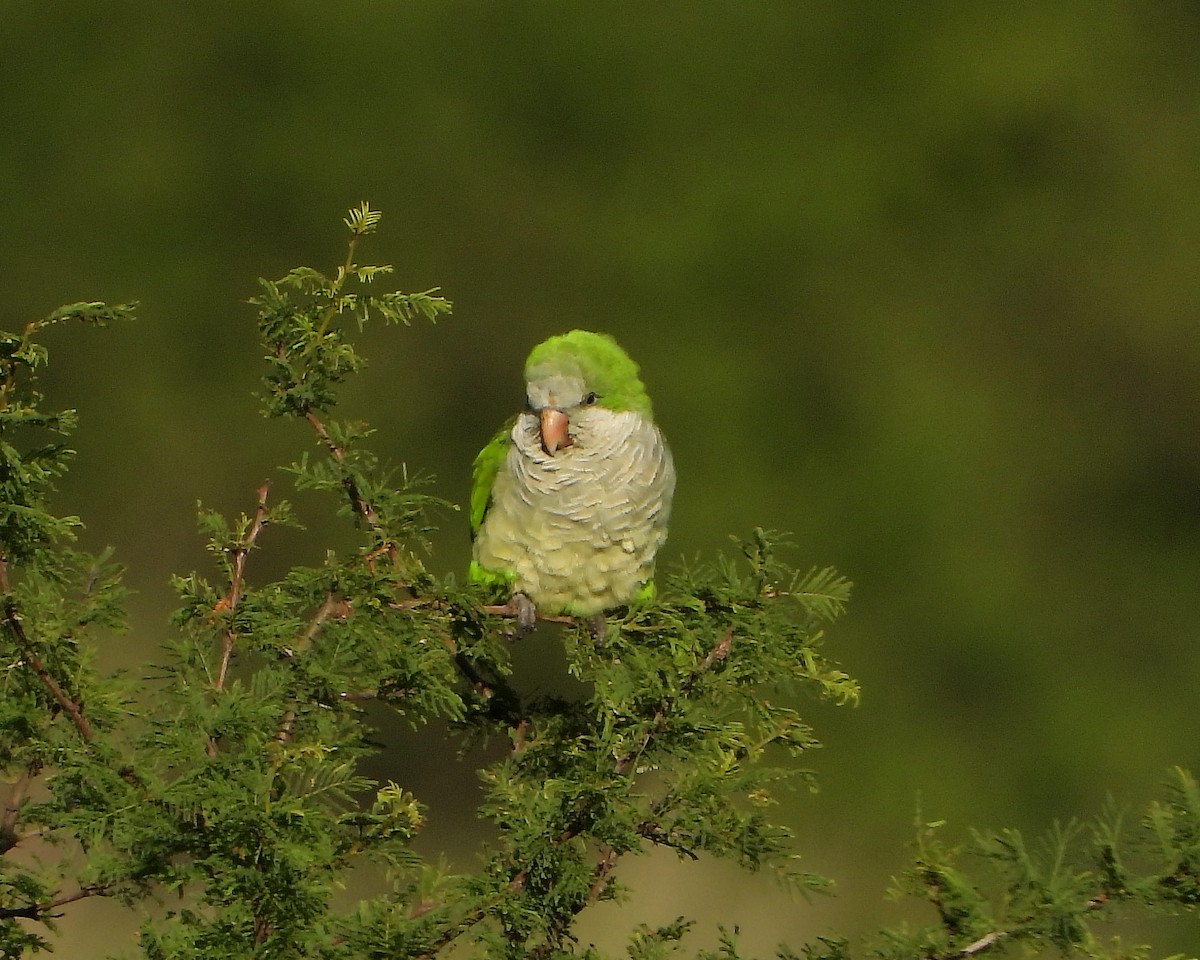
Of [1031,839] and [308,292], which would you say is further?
[1031,839]

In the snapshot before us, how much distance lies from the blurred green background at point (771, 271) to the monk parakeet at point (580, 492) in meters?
4.52

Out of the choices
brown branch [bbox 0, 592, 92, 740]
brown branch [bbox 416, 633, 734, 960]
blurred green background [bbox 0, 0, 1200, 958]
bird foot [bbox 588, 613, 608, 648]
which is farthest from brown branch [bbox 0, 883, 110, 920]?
blurred green background [bbox 0, 0, 1200, 958]

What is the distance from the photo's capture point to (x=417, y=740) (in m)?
7.19

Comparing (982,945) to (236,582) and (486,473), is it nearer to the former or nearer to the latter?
(236,582)

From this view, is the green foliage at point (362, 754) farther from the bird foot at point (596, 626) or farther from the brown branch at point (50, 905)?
the bird foot at point (596, 626)

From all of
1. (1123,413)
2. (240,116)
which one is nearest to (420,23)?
(240,116)

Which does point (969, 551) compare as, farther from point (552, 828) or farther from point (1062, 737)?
point (552, 828)

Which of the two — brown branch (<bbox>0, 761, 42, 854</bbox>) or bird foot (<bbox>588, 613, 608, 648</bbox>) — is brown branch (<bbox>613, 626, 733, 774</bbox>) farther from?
brown branch (<bbox>0, 761, 42, 854</bbox>)

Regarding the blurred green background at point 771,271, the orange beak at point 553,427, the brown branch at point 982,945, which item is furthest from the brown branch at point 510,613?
the blurred green background at point 771,271

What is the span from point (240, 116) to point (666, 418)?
2900mm

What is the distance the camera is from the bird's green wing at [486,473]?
2.76m

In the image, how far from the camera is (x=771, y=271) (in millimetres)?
7605

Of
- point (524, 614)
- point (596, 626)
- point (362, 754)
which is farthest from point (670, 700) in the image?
point (524, 614)

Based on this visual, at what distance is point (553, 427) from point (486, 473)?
1.17 ft
